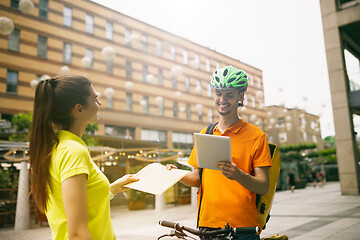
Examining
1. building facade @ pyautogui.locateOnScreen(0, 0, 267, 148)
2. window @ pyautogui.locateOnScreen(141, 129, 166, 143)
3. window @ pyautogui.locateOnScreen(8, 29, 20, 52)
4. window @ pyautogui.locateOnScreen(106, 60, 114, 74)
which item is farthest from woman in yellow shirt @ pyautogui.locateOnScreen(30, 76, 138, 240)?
window @ pyautogui.locateOnScreen(141, 129, 166, 143)

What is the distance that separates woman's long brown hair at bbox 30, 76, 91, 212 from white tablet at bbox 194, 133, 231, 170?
612 mm

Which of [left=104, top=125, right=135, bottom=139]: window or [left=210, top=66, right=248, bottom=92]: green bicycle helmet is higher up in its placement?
[left=104, top=125, right=135, bottom=139]: window

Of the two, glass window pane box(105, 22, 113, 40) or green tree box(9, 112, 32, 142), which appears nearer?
green tree box(9, 112, 32, 142)

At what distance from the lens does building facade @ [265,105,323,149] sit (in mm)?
19875

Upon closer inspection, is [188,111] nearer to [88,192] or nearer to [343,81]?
[343,81]

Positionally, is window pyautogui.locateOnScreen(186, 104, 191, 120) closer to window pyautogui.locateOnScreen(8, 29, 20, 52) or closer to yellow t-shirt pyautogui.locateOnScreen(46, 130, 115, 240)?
window pyautogui.locateOnScreen(8, 29, 20, 52)

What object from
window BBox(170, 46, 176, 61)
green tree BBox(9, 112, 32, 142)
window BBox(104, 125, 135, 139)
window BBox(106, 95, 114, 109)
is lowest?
green tree BBox(9, 112, 32, 142)

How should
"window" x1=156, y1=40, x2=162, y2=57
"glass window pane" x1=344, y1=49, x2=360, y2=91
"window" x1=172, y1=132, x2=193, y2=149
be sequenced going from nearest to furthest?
1. "glass window pane" x1=344, y1=49, x2=360, y2=91
2. "window" x1=156, y1=40, x2=162, y2=57
3. "window" x1=172, y1=132, x2=193, y2=149

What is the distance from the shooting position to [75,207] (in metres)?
1.29

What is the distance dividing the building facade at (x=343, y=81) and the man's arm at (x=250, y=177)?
46.4 ft

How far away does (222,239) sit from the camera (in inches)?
67.9

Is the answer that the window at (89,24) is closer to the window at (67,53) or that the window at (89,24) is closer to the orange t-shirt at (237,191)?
the window at (67,53)

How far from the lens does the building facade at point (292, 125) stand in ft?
65.2

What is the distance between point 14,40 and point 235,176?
797 inches
